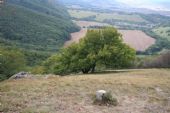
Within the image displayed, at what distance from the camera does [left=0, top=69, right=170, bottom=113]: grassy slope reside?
2498 centimetres

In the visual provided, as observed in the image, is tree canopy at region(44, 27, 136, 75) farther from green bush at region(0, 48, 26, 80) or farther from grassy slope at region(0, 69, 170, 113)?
grassy slope at region(0, 69, 170, 113)

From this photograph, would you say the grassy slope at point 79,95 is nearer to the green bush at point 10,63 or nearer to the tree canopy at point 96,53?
the tree canopy at point 96,53

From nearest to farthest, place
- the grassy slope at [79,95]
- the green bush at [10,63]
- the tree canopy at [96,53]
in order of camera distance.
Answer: the grassy slope at [79,95] < the tree canopy at [96,53] < the green bush at [10,63]

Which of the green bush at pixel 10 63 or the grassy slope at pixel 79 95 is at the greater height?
the grassy slope at pixel 79 95

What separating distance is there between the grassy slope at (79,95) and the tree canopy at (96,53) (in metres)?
18.3

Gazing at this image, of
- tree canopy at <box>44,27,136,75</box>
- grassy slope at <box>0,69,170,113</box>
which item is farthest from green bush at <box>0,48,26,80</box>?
grassy slope at <box>0,69,170,113</box>

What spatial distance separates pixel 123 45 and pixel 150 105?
1164 inches

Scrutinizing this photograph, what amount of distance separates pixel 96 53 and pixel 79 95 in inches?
1069

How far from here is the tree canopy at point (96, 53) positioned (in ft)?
179

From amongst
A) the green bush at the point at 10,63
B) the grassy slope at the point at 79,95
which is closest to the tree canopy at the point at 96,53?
the green bush at the point at 10,63

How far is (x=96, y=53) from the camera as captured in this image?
55.7 m

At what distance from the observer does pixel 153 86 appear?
34.1 meters

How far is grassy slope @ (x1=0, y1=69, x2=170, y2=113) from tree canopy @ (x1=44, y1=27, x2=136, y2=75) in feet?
59.9

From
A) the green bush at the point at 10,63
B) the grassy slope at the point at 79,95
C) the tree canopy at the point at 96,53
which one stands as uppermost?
the grassy slope at the point at 79,95
